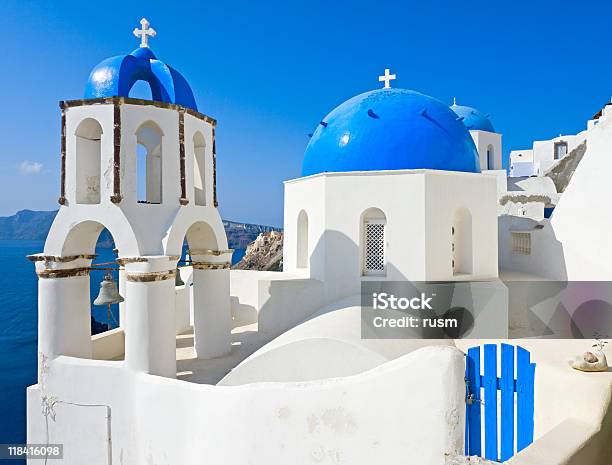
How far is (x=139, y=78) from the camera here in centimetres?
769

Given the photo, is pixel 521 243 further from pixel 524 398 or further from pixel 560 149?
pixel 560 149

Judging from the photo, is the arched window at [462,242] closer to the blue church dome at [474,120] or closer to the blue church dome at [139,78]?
the blue church dome at [139,78]

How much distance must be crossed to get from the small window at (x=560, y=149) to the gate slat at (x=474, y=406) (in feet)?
82.6

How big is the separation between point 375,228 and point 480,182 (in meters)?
2.64

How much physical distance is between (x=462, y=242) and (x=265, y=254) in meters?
21.2

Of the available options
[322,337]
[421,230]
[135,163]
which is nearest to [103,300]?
[135,163]

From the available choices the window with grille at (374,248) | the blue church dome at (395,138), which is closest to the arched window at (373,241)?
the window with grille at (374,248)

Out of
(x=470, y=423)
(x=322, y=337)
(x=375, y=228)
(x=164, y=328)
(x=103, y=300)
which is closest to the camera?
(x=470, y=423)

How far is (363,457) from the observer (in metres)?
4.28

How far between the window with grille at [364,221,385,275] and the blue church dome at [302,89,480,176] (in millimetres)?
1308

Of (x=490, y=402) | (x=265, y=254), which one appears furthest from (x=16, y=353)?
(x=490, y=402)

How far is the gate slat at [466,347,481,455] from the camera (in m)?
3.75

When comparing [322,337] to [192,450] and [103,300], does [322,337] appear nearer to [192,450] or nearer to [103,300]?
[192,450]

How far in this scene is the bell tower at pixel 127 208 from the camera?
21.9ft
